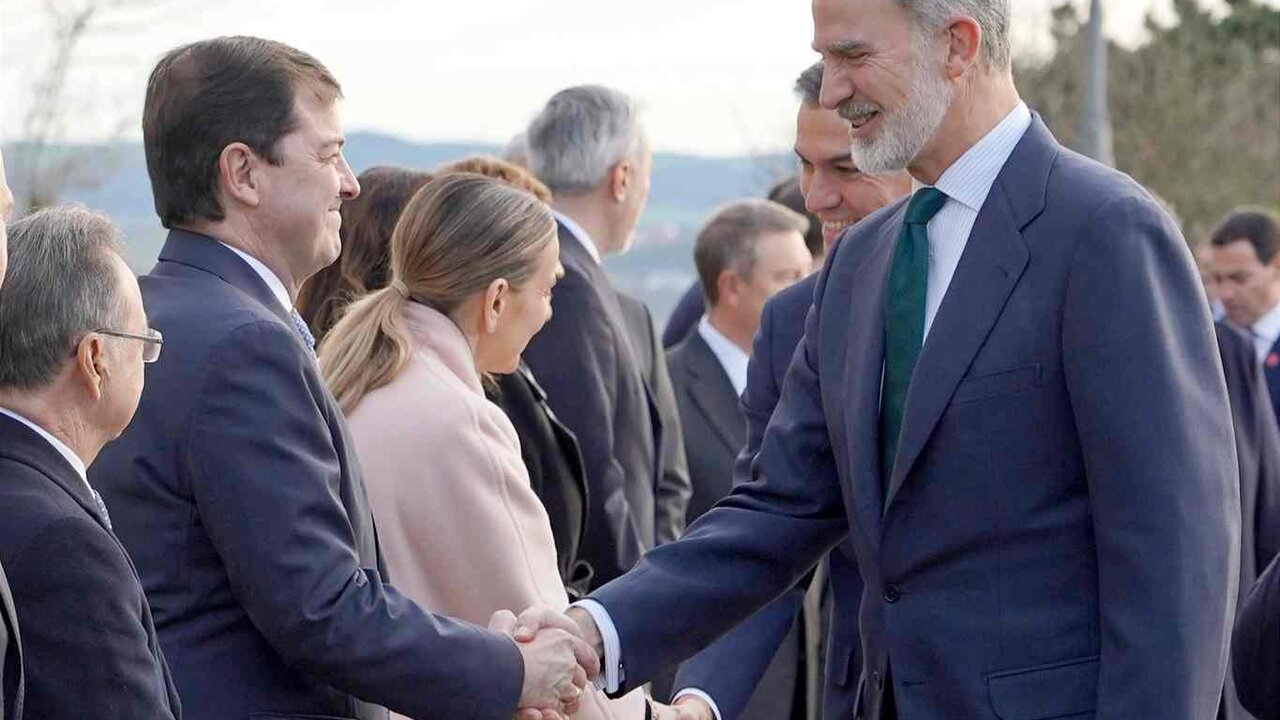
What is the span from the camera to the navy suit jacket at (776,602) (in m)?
4.51

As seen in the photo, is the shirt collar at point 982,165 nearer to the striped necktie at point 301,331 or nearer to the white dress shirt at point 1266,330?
the striped necktie at point 301,331

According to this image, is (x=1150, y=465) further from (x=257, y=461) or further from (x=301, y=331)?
(x=301, y=331)

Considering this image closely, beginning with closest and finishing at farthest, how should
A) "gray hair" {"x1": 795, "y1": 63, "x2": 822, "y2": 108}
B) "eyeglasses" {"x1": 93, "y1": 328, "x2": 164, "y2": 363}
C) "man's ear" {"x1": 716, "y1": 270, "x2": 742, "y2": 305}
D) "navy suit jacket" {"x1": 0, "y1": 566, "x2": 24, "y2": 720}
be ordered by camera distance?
"navy suit jacket" {"x1": 0, "y1": 566, "x2": 24, "y2": 720} → "eyeglasses" {"x1": 93, "y1": 328, "x2": 164, "y2": 363} → "gray hair" {"x1": 795, "y1": 63, "x2": 822, "y2": 108} → "man's ear" {"x1": 716, "y1": 270, "x2": 742, "y2": 305}

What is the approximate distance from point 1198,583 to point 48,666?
5.78 ft

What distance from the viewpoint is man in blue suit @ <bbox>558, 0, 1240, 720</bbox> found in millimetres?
3258

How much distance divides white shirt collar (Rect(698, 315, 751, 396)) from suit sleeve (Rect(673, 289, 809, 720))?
7.29 ft

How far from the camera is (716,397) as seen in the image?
700 cm

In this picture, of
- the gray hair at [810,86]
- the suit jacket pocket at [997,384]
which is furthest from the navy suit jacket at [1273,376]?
the suit jacket pocket at [997,384]

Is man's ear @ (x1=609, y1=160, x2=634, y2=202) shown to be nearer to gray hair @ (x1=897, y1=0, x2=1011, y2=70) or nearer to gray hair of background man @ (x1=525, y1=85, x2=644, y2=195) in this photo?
gray hair of background man @ (x1=525, y1=85, x2=644, y2=195)

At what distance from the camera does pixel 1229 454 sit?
3363mm

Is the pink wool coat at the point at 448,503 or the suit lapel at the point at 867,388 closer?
the suit lapel at the point at 867,388

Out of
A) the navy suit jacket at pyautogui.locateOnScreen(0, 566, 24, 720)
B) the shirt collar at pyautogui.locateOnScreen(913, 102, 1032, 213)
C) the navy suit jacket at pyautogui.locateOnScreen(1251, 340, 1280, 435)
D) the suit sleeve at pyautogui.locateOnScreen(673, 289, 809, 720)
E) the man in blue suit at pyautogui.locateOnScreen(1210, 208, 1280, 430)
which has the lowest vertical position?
the navy suit jacket at pyautogui.locateOnScreen(1251, 340, 1280, 435)

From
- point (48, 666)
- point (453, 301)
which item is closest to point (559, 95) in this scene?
point (453, 301)

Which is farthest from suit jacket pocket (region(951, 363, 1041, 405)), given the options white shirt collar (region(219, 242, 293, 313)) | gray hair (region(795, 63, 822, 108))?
gray hair (region(795, 63, 822, 108))
